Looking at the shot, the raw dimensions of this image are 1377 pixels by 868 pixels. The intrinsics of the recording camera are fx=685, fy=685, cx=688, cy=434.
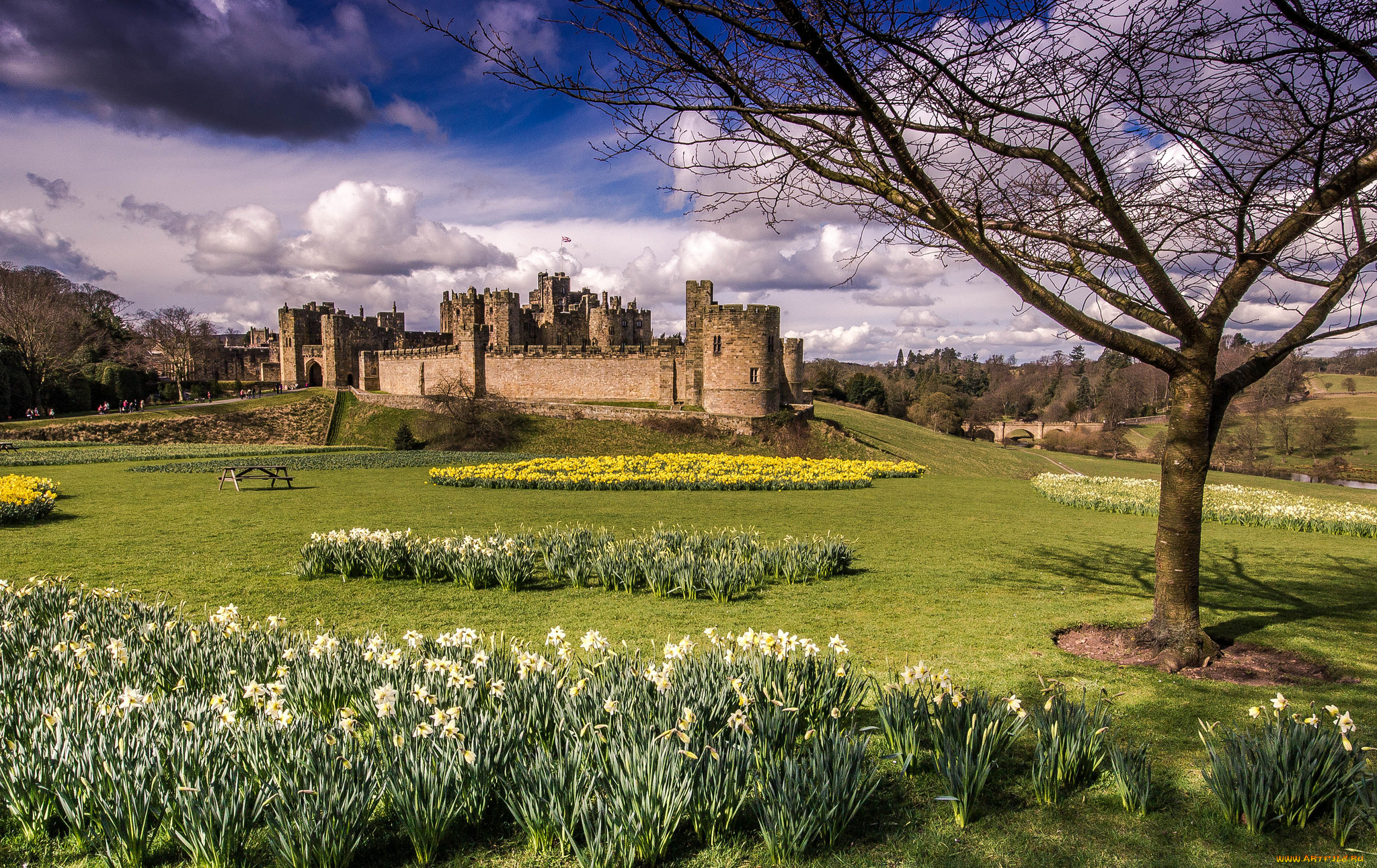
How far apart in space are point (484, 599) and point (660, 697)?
181 inches

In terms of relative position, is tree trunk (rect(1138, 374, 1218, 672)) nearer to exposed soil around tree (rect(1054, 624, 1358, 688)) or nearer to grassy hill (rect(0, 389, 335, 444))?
exposed soil around tree (rect(1054, 624, 1358, 688))

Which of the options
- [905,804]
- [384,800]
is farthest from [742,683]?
[384,800]

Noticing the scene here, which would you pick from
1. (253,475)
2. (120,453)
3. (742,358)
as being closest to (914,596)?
(253,475)

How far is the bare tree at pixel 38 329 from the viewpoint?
41.5 metres

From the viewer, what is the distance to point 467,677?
3725mm

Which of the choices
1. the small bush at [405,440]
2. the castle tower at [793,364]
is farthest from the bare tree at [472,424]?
the castle tower at [793,364]

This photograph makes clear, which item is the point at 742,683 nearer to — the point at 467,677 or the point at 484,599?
the point at 467,677

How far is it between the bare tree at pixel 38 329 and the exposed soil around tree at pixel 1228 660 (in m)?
53.9

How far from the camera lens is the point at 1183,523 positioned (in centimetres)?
532

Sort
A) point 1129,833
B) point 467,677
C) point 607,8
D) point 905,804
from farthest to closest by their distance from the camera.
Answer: point 607,8 < point 467,677 < point 905,804 < point 1129,833

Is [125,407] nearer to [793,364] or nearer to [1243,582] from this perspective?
[793,364]

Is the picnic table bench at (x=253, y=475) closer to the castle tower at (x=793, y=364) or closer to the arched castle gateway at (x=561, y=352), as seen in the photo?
the arched castle gateway at (x=561, y=352)

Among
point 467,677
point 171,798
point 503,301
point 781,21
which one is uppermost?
point 503,301

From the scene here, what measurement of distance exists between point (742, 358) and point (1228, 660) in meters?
27.9
